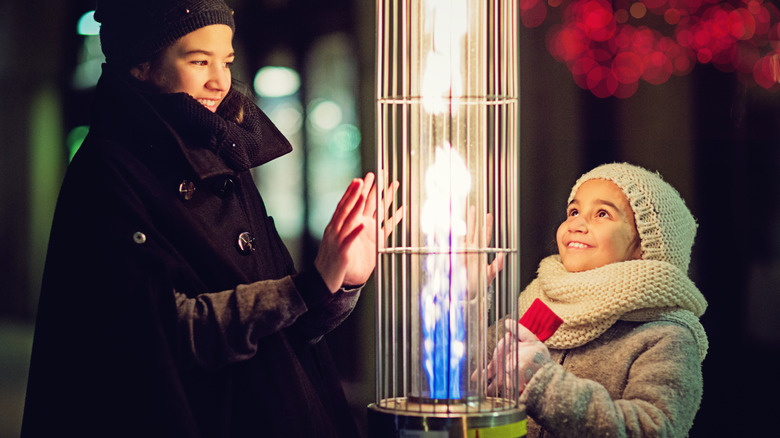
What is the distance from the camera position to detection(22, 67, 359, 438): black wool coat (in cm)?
141

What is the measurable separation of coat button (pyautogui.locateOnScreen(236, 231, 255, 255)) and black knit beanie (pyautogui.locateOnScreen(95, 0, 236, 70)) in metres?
0.39

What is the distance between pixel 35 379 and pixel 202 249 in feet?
1.21

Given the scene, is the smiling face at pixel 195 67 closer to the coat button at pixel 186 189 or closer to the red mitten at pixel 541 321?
the coat button at pixel 186 189

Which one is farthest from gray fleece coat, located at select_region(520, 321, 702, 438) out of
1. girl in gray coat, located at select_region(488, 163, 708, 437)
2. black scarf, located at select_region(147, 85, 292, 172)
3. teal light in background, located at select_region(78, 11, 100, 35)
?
teal light in background, located at select_region(78, 11, 100, 35)

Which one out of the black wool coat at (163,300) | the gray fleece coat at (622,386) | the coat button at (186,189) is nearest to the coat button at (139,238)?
the black wool coat at (163,300)

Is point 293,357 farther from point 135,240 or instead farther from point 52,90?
point 52,90

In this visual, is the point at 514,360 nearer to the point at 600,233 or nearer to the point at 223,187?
the point at 600,233

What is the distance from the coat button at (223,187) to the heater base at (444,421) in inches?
20.4

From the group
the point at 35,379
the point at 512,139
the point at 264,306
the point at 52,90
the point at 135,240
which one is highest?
the point at 52,90

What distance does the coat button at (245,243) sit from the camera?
64.2 inches

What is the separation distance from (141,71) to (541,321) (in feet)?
3.21

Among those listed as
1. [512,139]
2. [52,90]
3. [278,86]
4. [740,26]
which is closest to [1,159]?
[52,90]

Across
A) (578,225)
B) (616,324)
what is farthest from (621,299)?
(578,225)

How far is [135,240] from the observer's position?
1.44 meters
